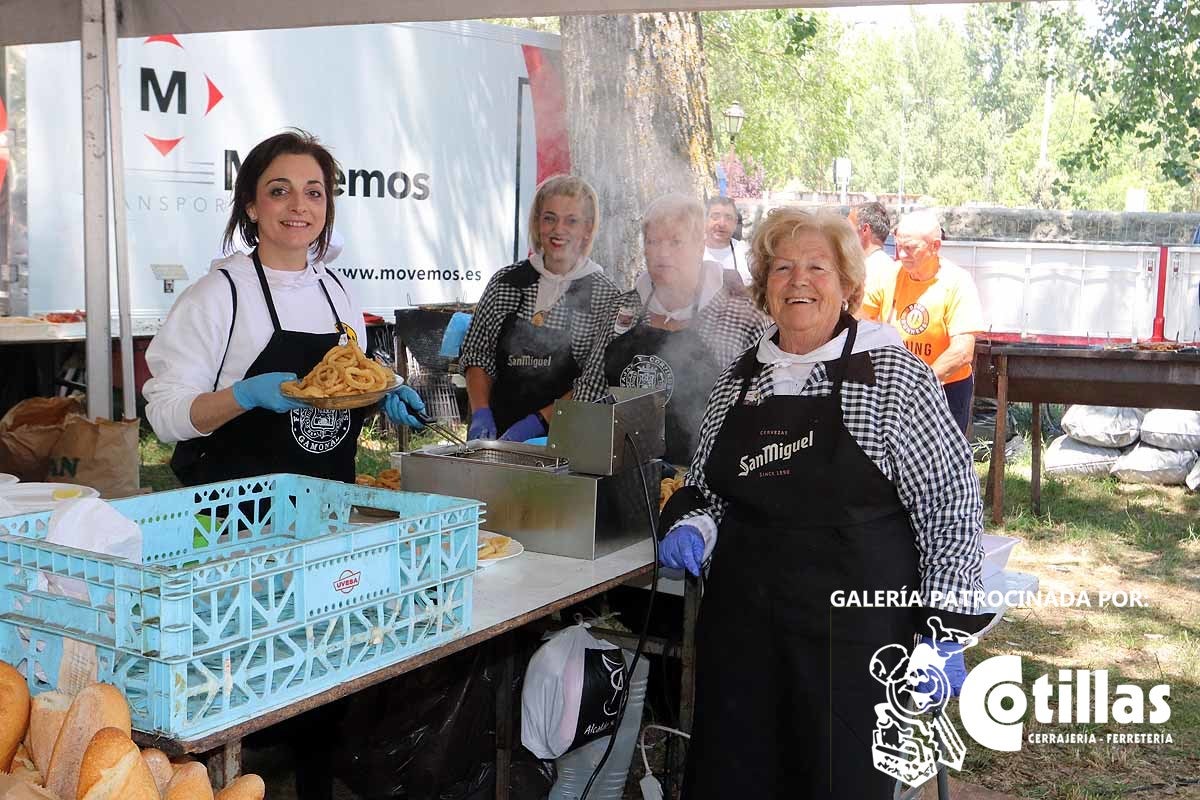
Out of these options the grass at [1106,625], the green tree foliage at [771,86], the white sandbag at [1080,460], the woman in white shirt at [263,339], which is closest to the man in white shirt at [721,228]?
the grass at [1106,625]

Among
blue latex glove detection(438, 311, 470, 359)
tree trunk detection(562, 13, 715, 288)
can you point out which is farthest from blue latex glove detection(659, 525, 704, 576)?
blue latex glove detection(438, 311, 470, 359)

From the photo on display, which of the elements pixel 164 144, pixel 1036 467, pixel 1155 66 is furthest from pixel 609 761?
pixel 1155 66

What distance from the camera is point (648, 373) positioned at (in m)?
3.53

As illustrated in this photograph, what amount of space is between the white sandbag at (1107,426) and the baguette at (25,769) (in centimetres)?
769

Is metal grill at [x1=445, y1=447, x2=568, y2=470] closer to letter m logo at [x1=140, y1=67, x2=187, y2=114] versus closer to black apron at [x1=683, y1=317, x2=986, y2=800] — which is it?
black apron at [x1=683, y1=317, x2=986, y2=800]

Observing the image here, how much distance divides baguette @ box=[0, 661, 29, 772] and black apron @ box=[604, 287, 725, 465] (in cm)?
216

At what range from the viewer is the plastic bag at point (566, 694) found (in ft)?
8.84

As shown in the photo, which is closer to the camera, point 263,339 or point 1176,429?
point 263,339

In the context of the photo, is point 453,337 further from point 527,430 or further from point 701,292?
point 701,292

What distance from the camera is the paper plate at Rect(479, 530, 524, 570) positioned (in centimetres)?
254

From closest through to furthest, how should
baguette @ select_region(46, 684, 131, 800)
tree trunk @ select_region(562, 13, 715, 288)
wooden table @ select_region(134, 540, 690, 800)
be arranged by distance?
baguette @ select_region(46, 684, 131, 800) → wooden table @ select_region(134, 540, 690, 800) → tree trunk @ select_region(562, 13, 715, 288)

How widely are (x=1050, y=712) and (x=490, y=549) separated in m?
2.77

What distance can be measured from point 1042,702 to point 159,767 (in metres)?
3.75

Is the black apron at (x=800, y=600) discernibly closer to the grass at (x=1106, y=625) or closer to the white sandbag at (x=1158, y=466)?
the grass at (x=1106, y=625)
